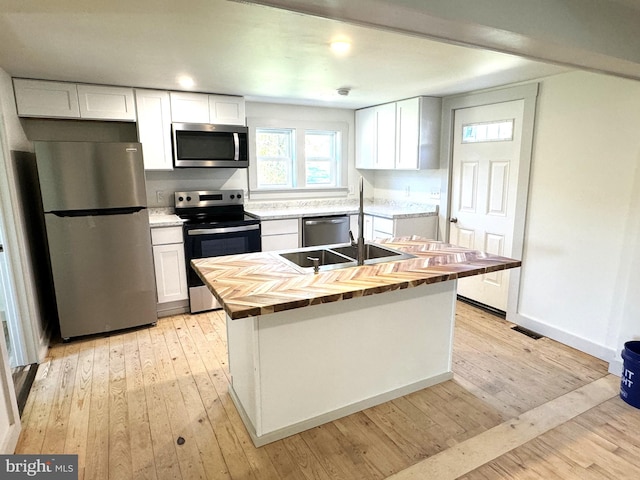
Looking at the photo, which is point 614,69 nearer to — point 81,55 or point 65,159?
point 81,55

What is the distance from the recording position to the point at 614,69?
1.98 meters

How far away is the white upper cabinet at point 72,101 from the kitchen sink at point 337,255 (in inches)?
86.7

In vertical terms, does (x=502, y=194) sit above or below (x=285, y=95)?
below

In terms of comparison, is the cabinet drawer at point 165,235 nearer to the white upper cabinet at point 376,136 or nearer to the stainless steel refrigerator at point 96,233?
the stainless steel refrigerator at point 96,233

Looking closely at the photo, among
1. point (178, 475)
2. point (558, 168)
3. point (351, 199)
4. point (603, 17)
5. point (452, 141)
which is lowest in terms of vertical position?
point (178, 475)

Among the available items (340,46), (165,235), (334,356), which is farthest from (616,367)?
(165,235)

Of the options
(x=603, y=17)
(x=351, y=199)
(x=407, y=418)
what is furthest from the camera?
(x=351, y=199)

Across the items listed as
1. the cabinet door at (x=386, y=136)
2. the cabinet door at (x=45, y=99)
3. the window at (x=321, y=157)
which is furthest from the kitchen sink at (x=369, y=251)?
the cabinet door at (x=45, y=99)

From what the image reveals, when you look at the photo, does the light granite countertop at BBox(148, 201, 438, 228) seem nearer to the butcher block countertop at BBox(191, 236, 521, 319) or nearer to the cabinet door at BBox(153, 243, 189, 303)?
the cabinet door at BBox(153, 243, 189, 303)

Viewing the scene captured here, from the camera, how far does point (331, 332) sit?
2.05 meters

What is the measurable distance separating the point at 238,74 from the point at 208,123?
3.01ft

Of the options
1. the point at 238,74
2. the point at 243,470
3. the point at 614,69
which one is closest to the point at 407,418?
the point at 243,470

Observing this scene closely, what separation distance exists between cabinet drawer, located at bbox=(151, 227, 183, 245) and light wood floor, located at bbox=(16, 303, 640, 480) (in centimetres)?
98

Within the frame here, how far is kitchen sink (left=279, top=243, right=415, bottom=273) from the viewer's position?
2342mm
